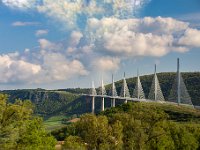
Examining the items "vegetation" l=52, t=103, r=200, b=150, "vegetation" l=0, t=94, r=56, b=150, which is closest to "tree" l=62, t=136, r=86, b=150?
"vegetation" l=52, t=103, r=200, b=150

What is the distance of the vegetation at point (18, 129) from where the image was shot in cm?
5594

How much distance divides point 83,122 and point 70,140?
21.0 feet


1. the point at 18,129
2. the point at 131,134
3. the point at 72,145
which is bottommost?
the point at 72,145

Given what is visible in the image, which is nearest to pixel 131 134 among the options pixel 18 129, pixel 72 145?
pixel 72 145

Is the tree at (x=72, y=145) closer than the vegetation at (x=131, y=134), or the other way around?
the tree at (x=72, y=145)

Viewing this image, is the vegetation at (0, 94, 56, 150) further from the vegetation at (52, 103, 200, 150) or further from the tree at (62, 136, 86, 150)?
the vegetation at (52, 103, 200, 150)

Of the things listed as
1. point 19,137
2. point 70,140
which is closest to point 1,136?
point 19,137

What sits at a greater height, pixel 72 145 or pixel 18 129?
pixel 18 129

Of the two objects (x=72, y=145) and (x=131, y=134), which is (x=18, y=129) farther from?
(x=131, y=134)

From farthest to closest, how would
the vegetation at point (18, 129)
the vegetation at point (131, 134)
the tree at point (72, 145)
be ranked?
the vegetation at point (131, 134)
the tree at point (72, 145)
the vegetation at point (18, 129)

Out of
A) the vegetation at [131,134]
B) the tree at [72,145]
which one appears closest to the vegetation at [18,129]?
the tree at [72,145]

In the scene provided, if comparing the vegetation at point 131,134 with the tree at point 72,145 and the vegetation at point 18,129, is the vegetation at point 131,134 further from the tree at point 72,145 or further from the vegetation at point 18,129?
the vegetation at point 18,129

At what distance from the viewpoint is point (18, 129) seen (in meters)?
56.8

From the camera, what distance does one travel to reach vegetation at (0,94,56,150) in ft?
184
